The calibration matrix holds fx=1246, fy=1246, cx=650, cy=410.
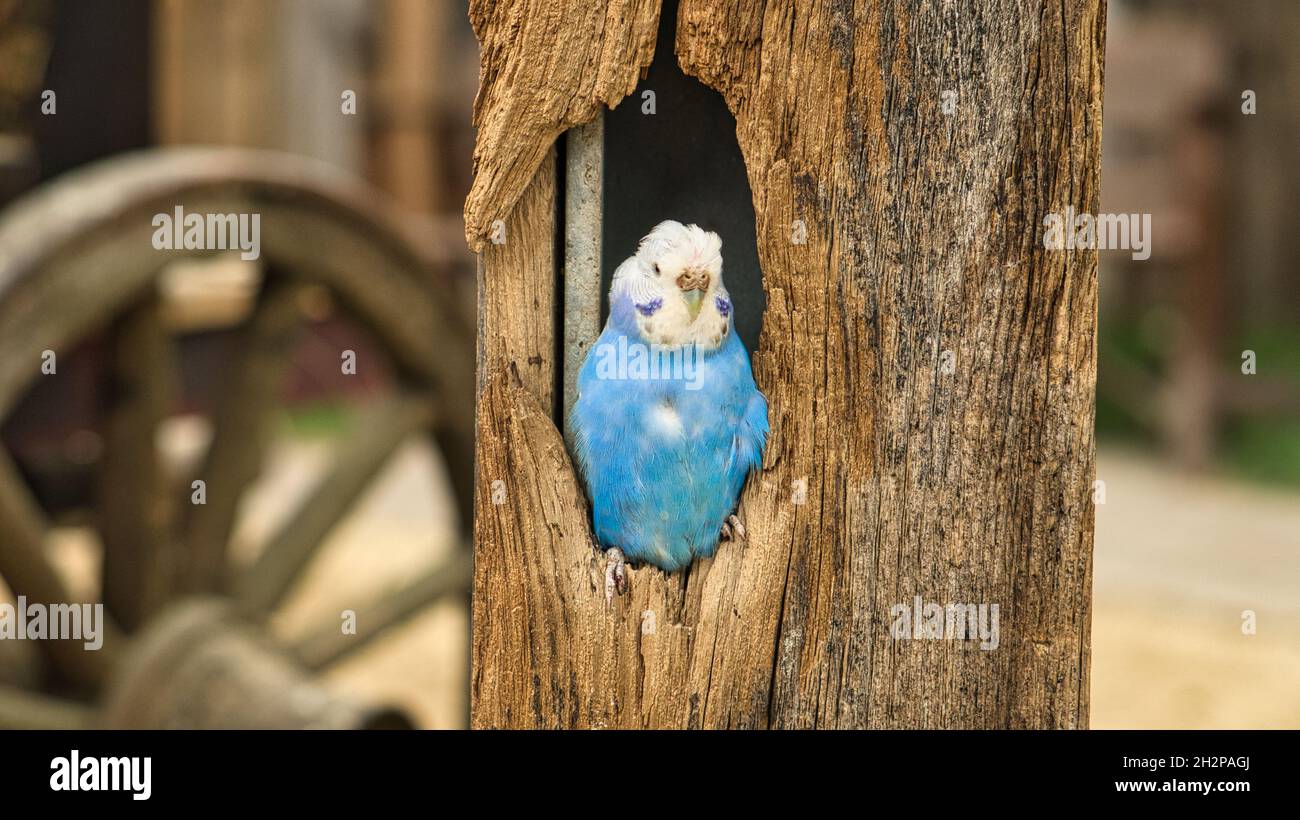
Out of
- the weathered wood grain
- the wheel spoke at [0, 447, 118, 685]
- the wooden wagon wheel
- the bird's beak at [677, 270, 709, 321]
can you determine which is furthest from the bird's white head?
the wheel spoke at [0, 447, 118, 685]

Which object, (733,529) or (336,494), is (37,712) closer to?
(336,494)

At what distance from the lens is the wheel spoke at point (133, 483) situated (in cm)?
251

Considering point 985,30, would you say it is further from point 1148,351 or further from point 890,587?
point 1148,351

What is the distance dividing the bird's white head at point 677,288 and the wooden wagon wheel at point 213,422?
135cm

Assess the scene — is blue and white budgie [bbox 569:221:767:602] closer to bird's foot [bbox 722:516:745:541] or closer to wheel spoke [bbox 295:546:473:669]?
bird's foot [bbox 722:516:745:541]

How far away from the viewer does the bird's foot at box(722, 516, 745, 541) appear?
125 centimetres

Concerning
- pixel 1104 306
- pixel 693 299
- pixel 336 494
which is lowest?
pixel 336 494

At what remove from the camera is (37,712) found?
2291 millimetres

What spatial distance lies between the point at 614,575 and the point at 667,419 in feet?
0.55

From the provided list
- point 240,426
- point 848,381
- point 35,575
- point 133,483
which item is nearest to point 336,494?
point 240,426

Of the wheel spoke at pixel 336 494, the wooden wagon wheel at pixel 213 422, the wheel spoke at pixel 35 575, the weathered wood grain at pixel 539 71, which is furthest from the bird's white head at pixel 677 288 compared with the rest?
the wheel spoke at pixel 336 494

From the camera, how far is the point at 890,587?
1216 mm

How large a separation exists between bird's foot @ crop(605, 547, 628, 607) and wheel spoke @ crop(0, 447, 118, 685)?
1.50 meters

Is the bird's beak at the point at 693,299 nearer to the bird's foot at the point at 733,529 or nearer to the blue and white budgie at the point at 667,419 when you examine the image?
the blue and white budgie at the point at 667,419
